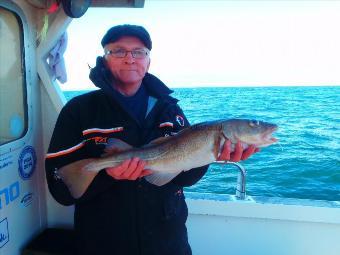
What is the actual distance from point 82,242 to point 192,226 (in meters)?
1.50

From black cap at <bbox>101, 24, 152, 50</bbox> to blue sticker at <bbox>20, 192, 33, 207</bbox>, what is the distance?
1708 mm

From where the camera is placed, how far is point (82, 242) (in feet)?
7.84

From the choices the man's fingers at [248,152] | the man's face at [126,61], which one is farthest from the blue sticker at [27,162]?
the man's fingers at [248,152]

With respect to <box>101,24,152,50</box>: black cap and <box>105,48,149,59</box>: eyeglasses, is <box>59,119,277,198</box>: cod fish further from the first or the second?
<box>101,24,152,50</box>: black cap

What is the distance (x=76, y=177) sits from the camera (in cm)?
223

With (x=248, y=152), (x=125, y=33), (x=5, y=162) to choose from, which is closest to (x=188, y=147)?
(x=248, y=152)

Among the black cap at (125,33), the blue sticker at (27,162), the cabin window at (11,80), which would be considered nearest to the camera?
the black cap at (125,33)

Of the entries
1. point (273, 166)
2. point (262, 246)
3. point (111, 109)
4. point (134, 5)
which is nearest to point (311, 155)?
point (273, 166)

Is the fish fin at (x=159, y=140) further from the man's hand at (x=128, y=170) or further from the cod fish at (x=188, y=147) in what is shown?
the man's hand at (x=128, y=170)

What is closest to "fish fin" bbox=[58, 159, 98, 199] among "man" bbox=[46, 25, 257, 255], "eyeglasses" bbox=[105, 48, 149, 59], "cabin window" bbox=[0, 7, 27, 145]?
"man" bbox=[46, 25, 257, 255]

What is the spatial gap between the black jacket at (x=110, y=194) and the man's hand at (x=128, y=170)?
0.10 m

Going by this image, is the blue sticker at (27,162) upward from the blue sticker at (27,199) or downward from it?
upward

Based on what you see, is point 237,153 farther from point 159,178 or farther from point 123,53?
point 123,53

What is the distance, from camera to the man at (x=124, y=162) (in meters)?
2.30
